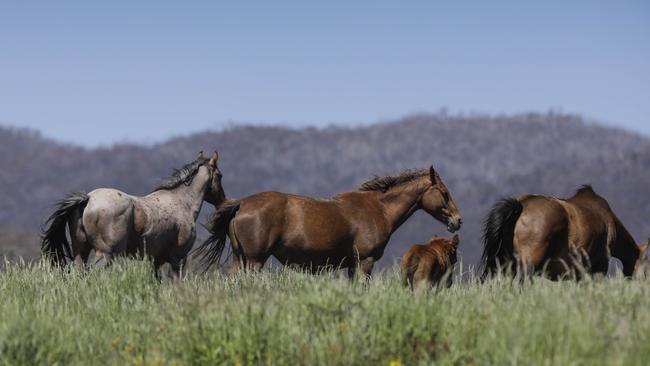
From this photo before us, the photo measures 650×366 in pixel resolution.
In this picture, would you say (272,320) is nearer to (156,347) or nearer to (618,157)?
(156,347)

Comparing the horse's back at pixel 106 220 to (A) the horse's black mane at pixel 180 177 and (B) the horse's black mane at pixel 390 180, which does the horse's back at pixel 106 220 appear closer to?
(A) the horse's black mane at pixel 180 177

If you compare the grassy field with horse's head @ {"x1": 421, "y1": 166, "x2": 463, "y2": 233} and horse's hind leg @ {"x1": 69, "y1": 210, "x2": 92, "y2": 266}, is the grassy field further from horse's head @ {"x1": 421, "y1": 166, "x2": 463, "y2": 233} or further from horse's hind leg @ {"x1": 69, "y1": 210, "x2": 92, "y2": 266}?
horse's head @ {"x1": 421, "y1": 166, "x2": 463, "y2": 233}

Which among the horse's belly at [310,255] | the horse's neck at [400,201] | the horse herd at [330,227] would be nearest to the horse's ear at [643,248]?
the horse herd at [330,227]

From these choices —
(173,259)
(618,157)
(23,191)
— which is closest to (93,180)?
(23,191)

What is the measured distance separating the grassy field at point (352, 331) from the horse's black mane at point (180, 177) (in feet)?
16.2

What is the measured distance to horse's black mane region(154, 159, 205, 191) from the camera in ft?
40.7

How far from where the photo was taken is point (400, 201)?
41.1 feet

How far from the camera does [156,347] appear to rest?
21.8ft

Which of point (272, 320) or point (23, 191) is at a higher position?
point (272, 320)

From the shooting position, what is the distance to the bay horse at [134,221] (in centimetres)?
1101

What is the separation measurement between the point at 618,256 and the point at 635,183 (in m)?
148

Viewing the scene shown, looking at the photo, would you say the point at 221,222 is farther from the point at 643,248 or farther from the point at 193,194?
the point at 643,248

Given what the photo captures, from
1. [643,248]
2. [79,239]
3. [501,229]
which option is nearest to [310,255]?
[501,229]

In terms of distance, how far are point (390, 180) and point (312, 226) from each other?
5.32 feet
